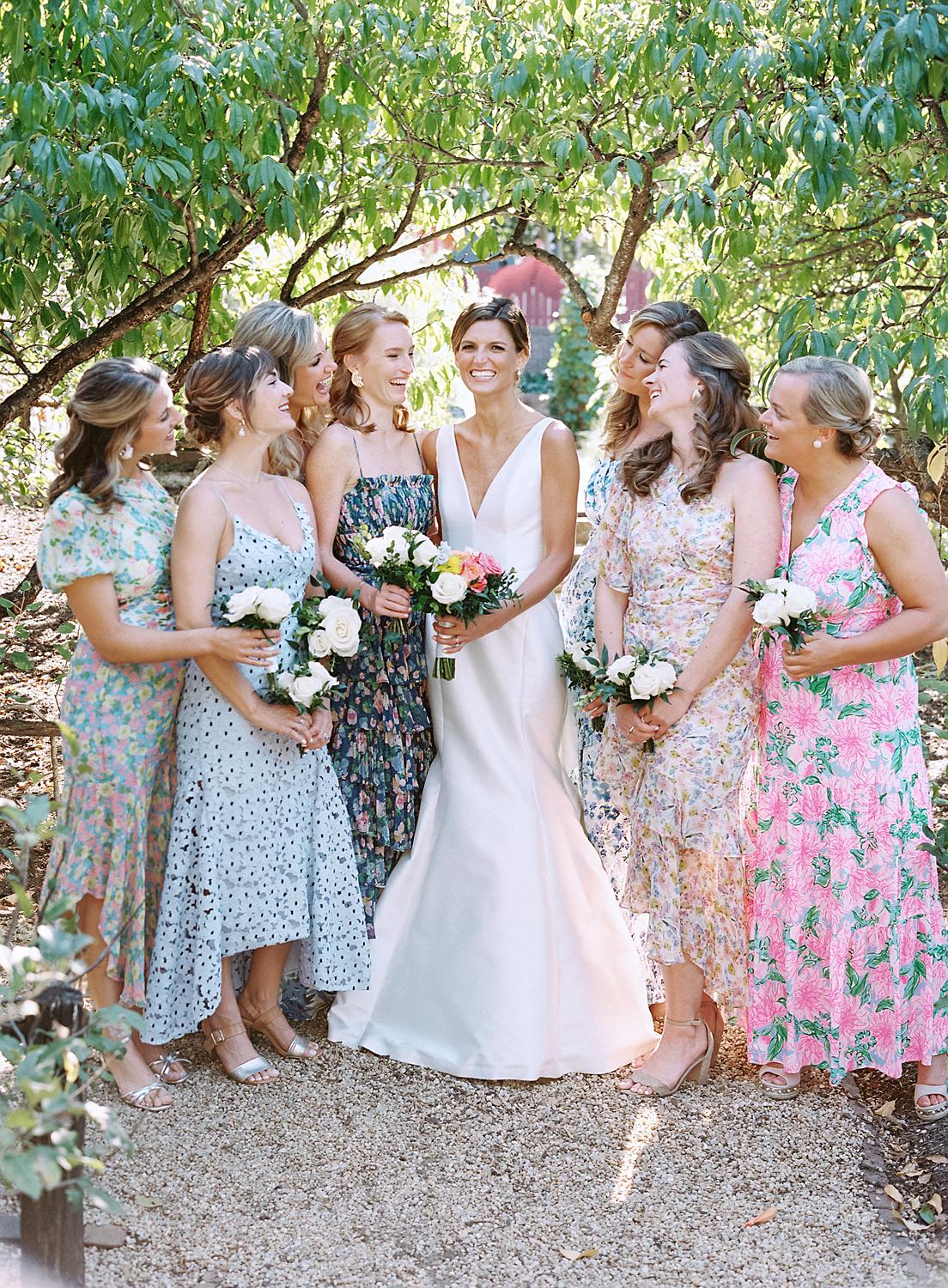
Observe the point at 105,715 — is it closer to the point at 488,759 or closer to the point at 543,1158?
the point at 488,759

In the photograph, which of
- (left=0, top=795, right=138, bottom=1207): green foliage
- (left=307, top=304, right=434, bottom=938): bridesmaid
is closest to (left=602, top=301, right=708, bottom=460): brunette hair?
(left=307, top=304, right=434, bottom=938): bridesmaid

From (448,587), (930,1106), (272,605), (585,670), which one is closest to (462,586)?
A: (448,587)

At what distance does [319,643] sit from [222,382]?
0.80 metres

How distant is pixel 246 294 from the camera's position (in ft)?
23.2

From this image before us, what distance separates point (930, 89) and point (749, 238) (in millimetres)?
865

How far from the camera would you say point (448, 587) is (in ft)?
13.0

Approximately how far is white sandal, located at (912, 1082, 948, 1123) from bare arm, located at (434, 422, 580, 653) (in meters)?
1.88

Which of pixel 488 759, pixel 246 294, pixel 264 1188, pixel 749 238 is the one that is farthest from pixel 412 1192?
pixel 246 294

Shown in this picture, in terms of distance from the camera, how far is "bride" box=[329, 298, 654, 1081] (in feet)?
14.3

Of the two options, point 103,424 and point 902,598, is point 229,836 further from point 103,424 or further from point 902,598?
point 902,598

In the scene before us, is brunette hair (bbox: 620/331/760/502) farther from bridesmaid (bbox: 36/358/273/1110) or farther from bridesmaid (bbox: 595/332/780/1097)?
bridesmaid (bbox: 36/358/273/1110)

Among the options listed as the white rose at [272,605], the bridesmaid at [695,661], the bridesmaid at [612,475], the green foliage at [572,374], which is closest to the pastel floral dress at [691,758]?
the bridesmaid at [695,661]

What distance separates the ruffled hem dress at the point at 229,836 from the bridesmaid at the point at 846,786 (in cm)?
141

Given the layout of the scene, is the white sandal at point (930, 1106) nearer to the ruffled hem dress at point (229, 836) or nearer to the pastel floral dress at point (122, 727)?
the ruffled hem dress at point (229, 836)
